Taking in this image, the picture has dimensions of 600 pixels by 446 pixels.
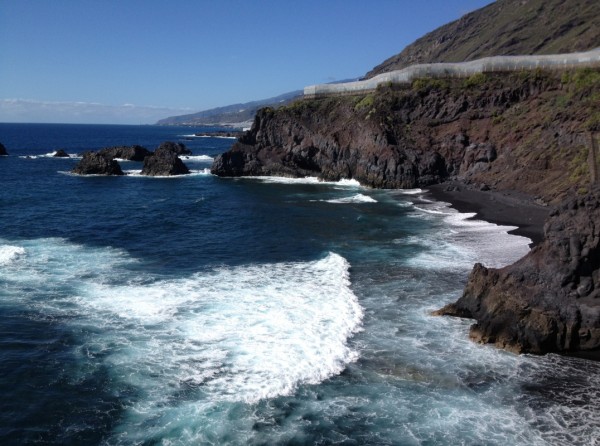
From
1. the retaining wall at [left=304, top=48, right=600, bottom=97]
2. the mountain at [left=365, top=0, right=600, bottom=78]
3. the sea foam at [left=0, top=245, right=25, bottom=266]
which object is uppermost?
the mountain at [left=365, top=0, right=600, bottom=78]

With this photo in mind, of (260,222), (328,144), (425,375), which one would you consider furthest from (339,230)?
(328,144)

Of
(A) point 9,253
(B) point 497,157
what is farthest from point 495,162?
(A) point 9,253

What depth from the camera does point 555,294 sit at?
21125 mm

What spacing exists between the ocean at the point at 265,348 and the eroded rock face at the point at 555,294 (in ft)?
2.99

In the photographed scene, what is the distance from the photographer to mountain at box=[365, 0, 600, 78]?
117562 mm

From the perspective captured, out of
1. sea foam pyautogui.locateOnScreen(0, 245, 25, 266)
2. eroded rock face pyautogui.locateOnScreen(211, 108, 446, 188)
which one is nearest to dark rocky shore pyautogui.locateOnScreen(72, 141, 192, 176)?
eroded rock face pyautogui.locateOnScreen(211, 108, 446, 188)

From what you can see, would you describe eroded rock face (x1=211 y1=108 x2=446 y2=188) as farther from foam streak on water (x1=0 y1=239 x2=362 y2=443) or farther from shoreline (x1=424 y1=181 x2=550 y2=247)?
foam streak on water (x1=0 y1=239 x2=362 y2=443)

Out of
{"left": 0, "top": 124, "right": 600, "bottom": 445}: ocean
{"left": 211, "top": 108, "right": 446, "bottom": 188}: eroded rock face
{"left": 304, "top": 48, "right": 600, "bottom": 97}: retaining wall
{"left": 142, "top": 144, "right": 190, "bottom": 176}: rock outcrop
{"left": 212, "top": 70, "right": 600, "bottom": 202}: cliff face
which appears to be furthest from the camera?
{"left": 142, "top": 144, "right": 190, "bottom": 176}: rock outcrop

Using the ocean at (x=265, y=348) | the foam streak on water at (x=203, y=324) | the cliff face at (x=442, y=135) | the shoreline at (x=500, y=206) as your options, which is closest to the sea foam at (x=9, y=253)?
the ocean at (x=265, y=348)

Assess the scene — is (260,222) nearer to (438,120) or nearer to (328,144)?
(328,144)

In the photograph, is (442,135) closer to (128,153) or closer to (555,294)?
(555,294)

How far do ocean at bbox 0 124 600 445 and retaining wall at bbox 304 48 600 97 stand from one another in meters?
38.1

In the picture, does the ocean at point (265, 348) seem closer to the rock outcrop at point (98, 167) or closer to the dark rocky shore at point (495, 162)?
the dark rocky shore at point (495, 162)

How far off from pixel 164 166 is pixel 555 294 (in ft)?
248
